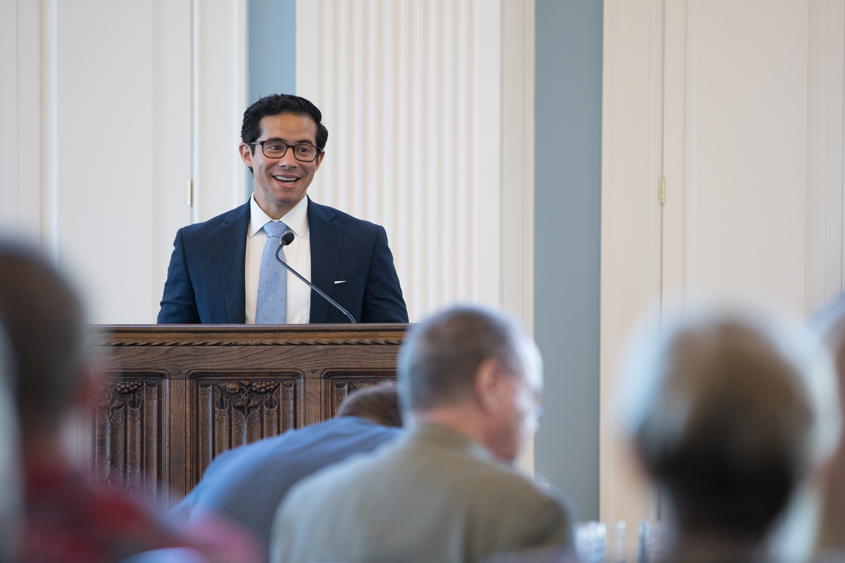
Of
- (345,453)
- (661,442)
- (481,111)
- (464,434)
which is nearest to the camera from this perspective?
(661,442)

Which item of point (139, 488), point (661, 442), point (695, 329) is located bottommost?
point (139, 488)

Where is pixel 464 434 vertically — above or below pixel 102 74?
below

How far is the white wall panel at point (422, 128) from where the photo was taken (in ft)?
15.0

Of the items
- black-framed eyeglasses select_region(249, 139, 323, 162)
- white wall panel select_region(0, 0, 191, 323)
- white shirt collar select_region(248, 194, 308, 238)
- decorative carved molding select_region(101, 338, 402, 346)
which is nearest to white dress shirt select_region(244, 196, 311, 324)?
white shirt collar select_region(248, 194, 308, 238)

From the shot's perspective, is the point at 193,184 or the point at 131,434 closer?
the point at 131,434

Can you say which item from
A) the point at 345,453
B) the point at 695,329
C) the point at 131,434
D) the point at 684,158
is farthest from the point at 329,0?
the point at 695,329

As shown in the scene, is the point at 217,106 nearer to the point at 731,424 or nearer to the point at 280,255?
the point at 280,255

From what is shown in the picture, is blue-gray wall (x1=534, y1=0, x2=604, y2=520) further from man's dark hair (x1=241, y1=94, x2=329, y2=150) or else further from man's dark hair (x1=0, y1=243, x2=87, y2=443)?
man's dark hair (x1=0, y1=243, x2=87, y2=443)

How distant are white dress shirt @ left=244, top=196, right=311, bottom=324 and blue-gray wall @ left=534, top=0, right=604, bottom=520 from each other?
1.68 m

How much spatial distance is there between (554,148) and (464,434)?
139 inches

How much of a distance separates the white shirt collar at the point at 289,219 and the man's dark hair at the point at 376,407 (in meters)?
1.62

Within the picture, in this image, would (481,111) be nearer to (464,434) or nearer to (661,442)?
(464,434)

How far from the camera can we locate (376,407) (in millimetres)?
1849

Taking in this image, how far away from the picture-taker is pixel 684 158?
4.73 meters
